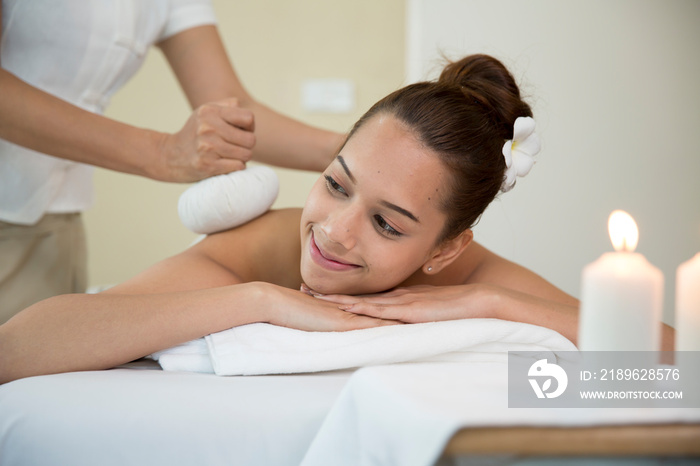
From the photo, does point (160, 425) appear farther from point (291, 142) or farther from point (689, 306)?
point (291, 142)

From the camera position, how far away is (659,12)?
6.38 ft

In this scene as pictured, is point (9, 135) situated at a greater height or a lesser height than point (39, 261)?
greater

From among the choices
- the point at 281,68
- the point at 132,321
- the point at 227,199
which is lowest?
the point at 132,321

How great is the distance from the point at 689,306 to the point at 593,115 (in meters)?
1.50

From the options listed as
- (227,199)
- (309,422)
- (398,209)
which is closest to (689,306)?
(309,422)

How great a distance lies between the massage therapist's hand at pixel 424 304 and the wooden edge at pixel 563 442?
566mm

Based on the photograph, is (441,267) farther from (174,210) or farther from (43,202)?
(174,210)

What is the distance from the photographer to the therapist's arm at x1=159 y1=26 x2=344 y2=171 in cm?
173

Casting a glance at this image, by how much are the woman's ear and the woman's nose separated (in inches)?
9.2

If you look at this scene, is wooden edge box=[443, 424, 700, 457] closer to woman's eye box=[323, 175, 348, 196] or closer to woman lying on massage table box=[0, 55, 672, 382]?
woman lying on massage table box=[0, 55, 672, 382]

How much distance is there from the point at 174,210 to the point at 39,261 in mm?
2034

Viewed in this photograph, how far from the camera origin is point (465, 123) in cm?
124

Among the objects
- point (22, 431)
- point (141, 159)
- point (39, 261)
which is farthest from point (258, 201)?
point (22, 431)

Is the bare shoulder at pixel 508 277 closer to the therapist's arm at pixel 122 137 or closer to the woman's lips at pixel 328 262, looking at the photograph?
the woman's lips at pixel 328 262
